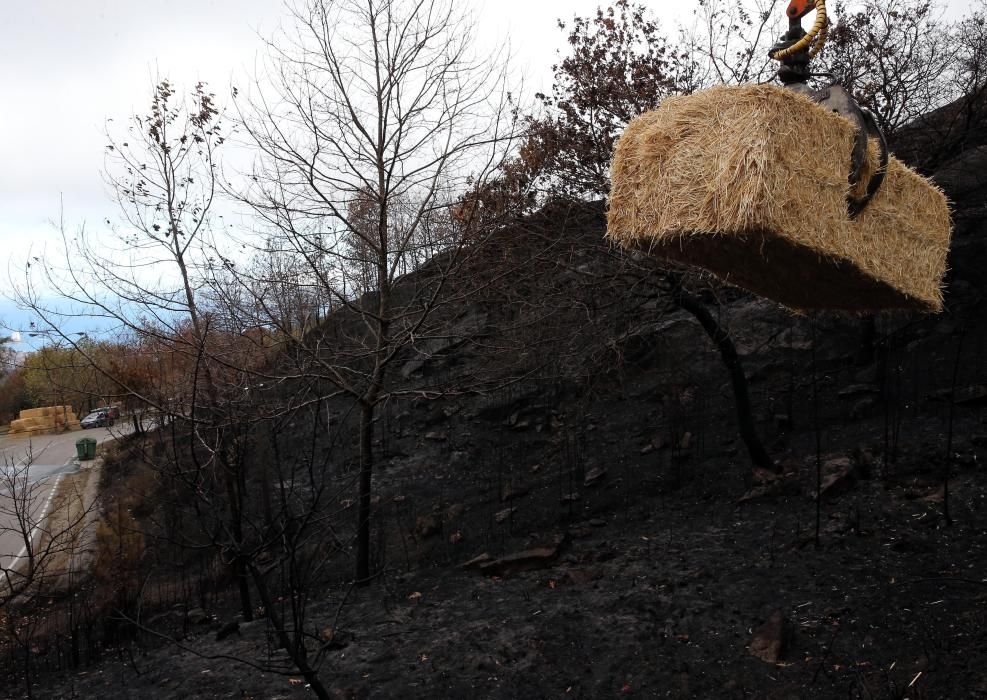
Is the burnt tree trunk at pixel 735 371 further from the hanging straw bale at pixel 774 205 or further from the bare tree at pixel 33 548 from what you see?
the bare tree at pixel 33 548

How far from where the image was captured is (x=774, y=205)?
172 centimetres

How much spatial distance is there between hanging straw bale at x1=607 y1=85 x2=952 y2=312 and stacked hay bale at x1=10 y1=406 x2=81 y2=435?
1397cm

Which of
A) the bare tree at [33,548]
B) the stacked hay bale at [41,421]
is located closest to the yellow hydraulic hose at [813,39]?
the bare tree at [33,548]

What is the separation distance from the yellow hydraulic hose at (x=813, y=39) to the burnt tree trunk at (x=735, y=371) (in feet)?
17.7

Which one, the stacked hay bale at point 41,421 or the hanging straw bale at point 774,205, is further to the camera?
the stacked hay bale at point 41,421

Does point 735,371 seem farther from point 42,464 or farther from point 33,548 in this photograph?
point 42,464

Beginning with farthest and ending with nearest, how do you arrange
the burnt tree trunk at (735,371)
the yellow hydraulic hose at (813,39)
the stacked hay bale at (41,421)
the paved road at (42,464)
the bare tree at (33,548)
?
the paved road at (42,464)
the stacked hay bale at (41,421)
the burnt tree trunk at (735,371)
the bare tree at (33,548)
the yellow hydraulic hose at (813,39)

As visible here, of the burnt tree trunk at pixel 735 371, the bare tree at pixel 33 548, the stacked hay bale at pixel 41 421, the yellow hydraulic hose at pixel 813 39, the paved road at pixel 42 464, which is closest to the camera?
the yellow hydraulic hose at pixel 813 39

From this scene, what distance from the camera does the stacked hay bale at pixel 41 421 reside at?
13344 millimetres

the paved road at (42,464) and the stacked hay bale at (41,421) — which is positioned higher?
the stacked hay bale at (41,421)

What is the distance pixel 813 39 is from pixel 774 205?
17.9 inches

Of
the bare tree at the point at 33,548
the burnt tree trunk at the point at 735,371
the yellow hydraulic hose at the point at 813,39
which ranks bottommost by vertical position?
the bare tree at the point at 33,548

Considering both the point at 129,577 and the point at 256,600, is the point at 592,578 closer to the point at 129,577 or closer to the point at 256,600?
the point at 256,600

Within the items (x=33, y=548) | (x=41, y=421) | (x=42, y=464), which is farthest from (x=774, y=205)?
(x=42, y=464)
